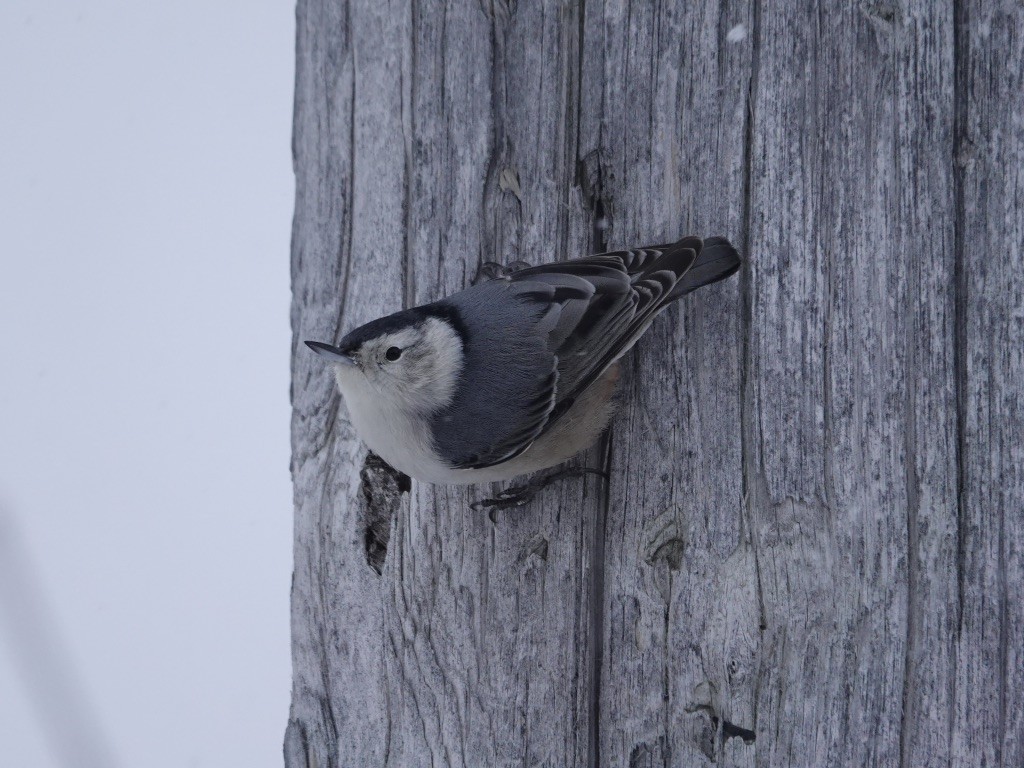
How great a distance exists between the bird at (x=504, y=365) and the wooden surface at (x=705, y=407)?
0.07m

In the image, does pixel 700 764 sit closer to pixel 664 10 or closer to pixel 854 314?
pixel 854 314

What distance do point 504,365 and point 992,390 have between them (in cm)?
85

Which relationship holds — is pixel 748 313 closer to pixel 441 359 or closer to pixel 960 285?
pixel 960 285

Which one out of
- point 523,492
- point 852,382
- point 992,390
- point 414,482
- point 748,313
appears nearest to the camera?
point 992,390

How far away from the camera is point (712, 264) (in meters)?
1.54

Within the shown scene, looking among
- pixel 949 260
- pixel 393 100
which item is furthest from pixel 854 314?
pixel 393 100

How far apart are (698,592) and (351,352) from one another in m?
0.80

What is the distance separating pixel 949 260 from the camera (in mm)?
1403

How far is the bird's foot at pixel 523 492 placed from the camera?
1.73m

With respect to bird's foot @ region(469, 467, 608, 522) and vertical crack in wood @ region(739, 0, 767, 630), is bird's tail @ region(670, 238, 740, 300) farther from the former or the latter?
bird's foot @ region(469, 467, 608, 522)

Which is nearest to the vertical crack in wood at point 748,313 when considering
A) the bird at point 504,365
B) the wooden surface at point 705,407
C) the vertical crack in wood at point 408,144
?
the wooden surface at point 705,407

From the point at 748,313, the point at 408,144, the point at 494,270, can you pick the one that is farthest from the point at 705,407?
the point at 408,144

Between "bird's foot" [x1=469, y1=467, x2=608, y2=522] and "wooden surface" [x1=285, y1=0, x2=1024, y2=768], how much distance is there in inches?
1.1

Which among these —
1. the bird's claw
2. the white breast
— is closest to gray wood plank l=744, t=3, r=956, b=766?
the bird's claw
